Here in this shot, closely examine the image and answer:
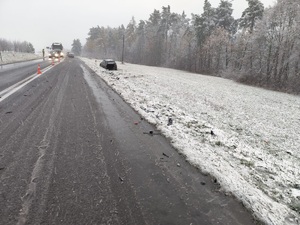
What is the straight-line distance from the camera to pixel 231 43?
45562 millimetres

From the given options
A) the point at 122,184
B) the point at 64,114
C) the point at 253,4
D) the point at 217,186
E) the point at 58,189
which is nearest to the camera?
the point at 58,189

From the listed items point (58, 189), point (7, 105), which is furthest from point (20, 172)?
point (7, 105)

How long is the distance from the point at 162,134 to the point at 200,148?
1106 millimetres

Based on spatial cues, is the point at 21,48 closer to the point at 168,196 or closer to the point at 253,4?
the point at 253,4

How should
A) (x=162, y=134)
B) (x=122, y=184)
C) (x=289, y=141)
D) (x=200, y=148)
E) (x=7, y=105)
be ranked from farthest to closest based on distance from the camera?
(x=289, y=141), (x=7, y=105), (x=162, y=134), (x=200, y=148), (x=122, y=184)

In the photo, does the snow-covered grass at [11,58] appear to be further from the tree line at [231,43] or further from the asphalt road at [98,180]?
the asphalt road at [98,180]

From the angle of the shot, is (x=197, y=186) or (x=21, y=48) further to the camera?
(x=21, y=48)

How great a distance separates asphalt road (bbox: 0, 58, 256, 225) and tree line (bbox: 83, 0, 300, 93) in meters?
23.6

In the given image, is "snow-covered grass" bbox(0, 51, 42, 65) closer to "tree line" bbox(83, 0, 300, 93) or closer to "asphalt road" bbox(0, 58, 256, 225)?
"tree line" bbox(83, 0, 300, 93)

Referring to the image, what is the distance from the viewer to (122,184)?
3256 mm

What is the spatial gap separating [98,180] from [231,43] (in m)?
48.5

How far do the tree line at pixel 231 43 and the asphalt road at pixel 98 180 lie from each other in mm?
23638

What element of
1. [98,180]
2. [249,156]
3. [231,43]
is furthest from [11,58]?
[249,156]

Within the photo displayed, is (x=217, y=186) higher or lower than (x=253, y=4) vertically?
lower
